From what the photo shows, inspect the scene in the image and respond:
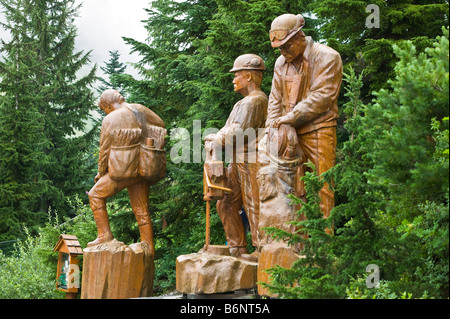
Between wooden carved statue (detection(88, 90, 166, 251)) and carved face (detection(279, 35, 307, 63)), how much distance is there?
8.91 ft

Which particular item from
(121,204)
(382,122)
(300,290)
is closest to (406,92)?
(382,122)

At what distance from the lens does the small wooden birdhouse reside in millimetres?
10492

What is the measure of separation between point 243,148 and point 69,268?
3.92 metres

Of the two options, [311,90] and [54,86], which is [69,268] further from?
[54,86]

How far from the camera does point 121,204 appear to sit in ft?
44.0

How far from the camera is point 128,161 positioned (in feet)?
31.1

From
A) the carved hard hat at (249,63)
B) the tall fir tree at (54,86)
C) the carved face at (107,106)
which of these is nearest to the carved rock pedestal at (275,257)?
the carved hard hat at (249,63)

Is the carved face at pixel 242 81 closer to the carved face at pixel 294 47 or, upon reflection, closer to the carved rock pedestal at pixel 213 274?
the carved face at pixel 294 47

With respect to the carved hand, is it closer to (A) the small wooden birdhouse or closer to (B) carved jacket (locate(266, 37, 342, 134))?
(B) carved jacket (locate(266, 37, 342, 134))

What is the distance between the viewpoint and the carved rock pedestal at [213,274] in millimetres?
8039

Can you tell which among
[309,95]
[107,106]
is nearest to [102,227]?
[107,106]

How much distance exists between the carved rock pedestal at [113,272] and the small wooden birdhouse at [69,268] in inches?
49.1

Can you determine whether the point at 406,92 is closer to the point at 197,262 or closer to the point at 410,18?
the point at 197,262

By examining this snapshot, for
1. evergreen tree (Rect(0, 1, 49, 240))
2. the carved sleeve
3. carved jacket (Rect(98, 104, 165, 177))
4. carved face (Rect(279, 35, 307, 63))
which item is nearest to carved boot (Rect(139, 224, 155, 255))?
carved jacket (Rect(98, 104, 165, 177))
